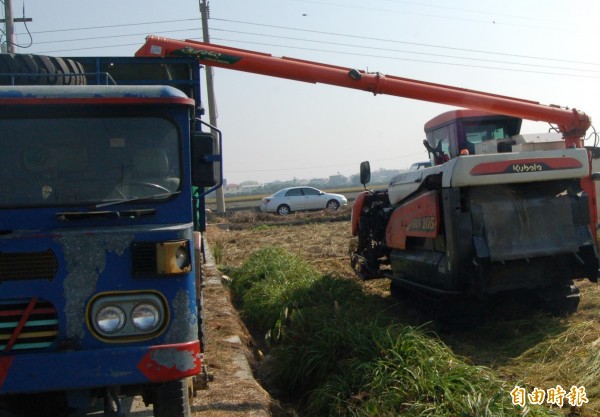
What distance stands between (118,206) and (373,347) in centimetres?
279

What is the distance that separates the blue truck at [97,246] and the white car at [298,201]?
2764 centimetres

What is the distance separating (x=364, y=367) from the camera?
5.54 meters

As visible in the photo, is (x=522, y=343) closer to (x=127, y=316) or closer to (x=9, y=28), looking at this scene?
(x=127, y=316)

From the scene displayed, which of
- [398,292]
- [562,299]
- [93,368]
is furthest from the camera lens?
[398,292]

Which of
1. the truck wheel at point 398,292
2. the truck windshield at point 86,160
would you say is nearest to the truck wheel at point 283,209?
the truck wheel at point 398,292

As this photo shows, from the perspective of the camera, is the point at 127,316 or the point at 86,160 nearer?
the point at 127,316

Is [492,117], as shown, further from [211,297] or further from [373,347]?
[373,347]

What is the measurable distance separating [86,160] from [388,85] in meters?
7.07

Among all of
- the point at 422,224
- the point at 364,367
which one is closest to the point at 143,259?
the point at 364,367

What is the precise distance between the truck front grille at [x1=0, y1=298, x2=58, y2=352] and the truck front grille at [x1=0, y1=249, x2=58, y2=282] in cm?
15

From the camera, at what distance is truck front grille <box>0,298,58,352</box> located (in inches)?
152

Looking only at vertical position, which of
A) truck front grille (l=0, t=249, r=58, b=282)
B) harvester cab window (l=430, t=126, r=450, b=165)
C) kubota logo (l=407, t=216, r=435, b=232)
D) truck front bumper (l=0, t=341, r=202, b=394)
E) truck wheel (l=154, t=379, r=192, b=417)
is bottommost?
truck wheel (l=154, t=379, r=192, b=417)

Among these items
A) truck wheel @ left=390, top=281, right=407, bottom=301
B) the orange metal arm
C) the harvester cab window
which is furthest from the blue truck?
the harvester cab window

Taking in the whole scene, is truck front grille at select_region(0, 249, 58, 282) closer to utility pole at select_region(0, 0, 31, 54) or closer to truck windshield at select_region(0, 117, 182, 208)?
truck windshield at select_region(0, 117, 182, 208)
